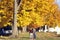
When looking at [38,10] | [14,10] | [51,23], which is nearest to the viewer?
[14,10]

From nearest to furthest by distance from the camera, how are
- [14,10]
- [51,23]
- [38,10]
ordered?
[14,10] < [38,10] < [51,23]

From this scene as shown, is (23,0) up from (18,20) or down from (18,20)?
up

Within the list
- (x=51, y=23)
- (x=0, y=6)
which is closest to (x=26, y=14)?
(x=0, y=6)

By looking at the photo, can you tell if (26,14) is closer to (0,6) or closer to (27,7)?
(27,7)

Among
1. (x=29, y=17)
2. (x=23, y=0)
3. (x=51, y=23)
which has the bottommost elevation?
(x=51, y=23)

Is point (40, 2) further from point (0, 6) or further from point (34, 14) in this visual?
point (0, 6)

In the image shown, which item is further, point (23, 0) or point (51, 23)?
point (51, 23)

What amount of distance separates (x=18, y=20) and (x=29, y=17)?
1.73m

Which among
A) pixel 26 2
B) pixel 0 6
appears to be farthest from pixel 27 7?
pixel 0 6

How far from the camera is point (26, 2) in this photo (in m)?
36.1

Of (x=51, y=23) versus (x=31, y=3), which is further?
(x=51, y=23)

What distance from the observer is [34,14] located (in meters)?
37.1

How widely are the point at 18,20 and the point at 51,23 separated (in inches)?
1464

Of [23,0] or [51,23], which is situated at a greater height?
[23,0]
